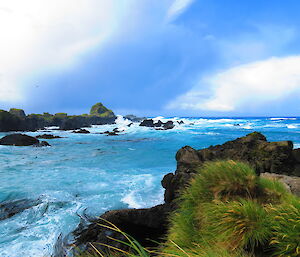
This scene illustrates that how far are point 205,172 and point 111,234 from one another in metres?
3.80

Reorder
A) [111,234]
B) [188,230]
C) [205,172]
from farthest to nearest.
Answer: [111,234] → [205,172] → [188,230]

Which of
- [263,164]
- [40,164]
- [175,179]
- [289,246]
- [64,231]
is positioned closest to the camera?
[289,246]

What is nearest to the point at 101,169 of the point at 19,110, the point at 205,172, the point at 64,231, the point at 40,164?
the point at 40,164

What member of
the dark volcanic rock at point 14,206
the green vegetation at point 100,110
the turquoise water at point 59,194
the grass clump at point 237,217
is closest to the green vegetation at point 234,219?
the grass clump at point 237,217

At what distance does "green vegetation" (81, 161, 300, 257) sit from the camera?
219cm

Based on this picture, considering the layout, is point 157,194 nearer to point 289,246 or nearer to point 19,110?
point 289,246

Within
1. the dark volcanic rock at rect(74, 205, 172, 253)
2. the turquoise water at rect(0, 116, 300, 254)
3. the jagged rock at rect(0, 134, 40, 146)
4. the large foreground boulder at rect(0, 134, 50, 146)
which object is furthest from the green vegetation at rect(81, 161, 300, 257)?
the jagged rock at rect(0, 134, 40, 146)

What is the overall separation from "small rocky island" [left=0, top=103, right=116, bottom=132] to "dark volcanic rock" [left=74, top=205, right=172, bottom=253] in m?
63.0

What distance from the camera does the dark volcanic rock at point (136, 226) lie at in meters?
5.92

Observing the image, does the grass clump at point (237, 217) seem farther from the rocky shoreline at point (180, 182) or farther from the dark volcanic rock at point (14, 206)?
the dark volcanic rock at point (14, 206)

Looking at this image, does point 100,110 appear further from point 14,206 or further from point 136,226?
point 136,226

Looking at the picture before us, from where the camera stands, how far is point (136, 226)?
6309 mm

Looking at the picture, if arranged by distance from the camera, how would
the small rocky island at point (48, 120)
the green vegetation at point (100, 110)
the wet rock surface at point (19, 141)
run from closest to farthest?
the wet rock surface at point (19, 141), the small rocky island at point (48, 120), the green vegetation at point (100, 110)

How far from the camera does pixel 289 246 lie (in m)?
2.09
